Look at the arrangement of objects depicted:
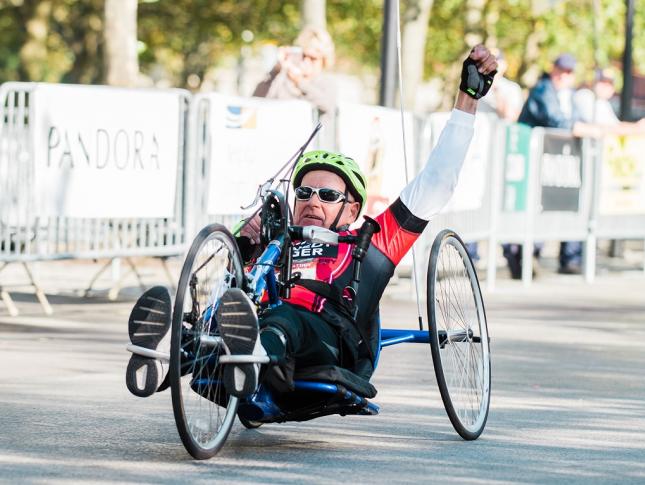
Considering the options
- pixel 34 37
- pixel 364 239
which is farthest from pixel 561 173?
pixel 34 37

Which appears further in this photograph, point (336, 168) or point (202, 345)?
point (336, 168)

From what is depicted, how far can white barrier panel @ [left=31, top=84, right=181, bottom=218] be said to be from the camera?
11.2 m

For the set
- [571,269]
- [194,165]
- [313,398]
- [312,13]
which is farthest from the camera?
[312,13]

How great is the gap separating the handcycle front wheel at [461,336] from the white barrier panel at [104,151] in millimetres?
4651

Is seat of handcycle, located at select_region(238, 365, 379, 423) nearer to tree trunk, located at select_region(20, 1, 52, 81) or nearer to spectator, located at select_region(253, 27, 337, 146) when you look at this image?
spectator, located at select_region(253, 27, 337, 146)

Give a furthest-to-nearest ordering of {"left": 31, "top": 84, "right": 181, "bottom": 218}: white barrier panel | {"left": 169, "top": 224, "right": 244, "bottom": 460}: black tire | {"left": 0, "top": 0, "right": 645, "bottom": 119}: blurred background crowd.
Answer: {"left": 0, "top": 0, "right": 645, "bottom": 119}: blurred background crowd
{"left": 31, "top": 84, "right": 181, "bottom": 218}: white barrier panel
{"left": 169, "top": 224, "right": 244, "bottom": 460}: black tire

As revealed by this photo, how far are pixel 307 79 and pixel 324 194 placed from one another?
6642 mm

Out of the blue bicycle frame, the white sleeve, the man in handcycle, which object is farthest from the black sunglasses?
the blue bicycle frame

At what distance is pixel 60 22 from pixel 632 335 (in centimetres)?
3273

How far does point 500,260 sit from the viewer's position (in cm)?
1931

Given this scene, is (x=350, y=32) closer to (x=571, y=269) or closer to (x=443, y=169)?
(x=571, y=269)

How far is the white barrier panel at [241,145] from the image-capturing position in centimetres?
1221

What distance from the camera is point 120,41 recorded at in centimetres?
2139

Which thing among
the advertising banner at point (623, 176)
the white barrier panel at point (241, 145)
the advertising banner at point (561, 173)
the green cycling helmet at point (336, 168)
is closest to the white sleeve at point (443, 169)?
the green cycling helmet at point (336, 168)
